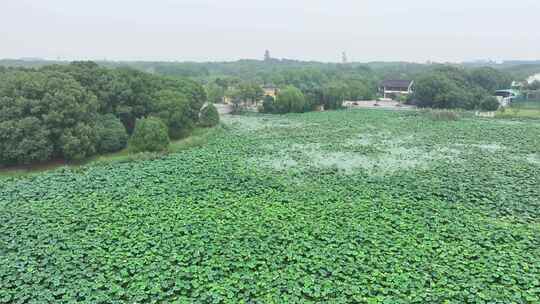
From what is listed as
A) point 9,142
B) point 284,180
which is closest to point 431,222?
point 284,180

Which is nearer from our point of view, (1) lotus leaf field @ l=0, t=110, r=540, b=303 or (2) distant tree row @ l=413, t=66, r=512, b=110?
(1) lotus leaf field @ l=0, t=110, r=540, b=303

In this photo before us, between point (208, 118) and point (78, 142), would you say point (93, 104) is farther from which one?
point (208, 118)

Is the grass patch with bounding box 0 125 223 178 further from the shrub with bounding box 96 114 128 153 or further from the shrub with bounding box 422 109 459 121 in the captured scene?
the shrub with bounding box 422 109 459 121

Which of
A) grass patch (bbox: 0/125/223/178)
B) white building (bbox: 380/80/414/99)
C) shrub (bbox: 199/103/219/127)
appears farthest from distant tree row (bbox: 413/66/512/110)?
grass patch (bbox: 0/125/223/178)

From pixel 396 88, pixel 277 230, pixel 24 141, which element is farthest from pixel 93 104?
pixel 396 88

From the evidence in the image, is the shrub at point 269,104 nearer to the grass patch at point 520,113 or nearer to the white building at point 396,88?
the white building at point 396,88

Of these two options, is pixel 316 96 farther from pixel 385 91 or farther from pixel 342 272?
pixel 342 272
